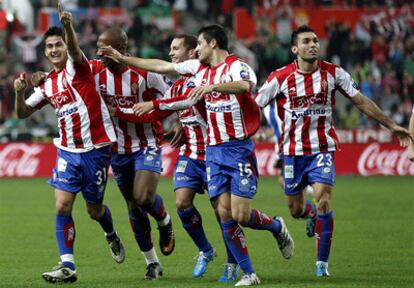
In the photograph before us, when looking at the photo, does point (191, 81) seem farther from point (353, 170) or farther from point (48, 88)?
point (353, 170)

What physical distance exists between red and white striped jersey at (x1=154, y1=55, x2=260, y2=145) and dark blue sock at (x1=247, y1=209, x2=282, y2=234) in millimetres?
757

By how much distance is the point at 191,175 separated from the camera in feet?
33.6

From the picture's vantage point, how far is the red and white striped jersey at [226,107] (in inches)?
359

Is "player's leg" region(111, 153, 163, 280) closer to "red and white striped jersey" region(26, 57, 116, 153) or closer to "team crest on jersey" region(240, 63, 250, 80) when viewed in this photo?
"red and white striped jersey" region(26, 57, 116, 153)

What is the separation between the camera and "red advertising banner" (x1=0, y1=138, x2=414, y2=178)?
79.8 ft

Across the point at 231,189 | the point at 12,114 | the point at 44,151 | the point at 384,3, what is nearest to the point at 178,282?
the point at 231,189

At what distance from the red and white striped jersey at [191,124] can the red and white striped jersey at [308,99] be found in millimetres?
606

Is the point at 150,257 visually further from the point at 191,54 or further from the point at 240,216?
the point at 191,54

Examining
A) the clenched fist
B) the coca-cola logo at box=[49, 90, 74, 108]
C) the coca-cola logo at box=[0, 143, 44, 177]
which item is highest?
the clenched fist

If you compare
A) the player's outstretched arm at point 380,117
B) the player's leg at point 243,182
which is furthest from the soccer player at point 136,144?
the player's outstretched arm at point 380,117

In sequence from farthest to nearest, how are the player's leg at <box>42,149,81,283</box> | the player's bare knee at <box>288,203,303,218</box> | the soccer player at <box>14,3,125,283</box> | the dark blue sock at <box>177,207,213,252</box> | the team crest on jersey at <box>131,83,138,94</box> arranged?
the player's bare knee at <box>288,203,303,218</box>
the dark blue sock at <box>177,207,213,252</box>
the team crest on jersey at <box>131,83,138,94</box>
the soccer player at <box>14,3,125,283</box>
the player's leg at <box>42,149,81,283</box>

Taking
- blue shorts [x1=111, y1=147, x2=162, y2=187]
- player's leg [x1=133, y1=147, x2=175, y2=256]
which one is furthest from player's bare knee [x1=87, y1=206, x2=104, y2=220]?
blue shorts [x1=111, y1=147, x2=162, y2=187]

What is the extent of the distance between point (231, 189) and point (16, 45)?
20.0 metres

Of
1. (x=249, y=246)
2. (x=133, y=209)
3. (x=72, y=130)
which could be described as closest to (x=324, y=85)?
(x=133, y=209)
